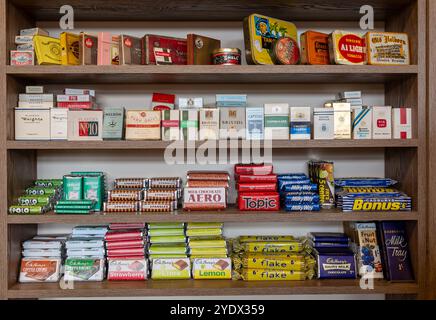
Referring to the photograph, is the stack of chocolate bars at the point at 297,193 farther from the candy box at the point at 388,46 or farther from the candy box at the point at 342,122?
the candy box at the point at 388,46

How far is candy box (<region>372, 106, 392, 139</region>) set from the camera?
2037mm

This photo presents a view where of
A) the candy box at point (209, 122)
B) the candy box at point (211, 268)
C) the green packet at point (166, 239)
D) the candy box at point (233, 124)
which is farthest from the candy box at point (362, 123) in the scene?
the green packet at point (166, 239)

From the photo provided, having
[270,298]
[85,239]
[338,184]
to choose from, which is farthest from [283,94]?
[85,239]

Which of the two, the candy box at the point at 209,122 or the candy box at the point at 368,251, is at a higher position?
the candy box at the point at 209,122

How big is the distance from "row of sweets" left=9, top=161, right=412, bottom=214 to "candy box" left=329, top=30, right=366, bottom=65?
518 millimetres

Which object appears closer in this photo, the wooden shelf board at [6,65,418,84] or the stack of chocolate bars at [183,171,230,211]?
the wooden shelf board at [6,65,418,84]

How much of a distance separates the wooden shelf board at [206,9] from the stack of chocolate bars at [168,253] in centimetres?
109

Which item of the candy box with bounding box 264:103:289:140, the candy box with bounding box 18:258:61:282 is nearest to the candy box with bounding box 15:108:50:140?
the candy box with bounding box 18:258:61:282

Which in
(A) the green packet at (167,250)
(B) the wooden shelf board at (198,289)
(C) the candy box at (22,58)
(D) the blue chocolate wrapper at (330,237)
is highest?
(C) the candy box at (22,58)

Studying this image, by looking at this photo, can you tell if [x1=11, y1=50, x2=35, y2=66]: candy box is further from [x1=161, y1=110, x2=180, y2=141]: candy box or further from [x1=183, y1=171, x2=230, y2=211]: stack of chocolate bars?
[x1=183, y1=171, x2=230, y2=211]: stack of chocolate bars

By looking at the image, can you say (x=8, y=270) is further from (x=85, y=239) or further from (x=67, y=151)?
(x=67, y=151)

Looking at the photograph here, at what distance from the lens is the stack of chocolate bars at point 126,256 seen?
204 centimetres

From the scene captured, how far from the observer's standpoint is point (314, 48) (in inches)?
80.7

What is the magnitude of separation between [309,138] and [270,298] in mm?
940
